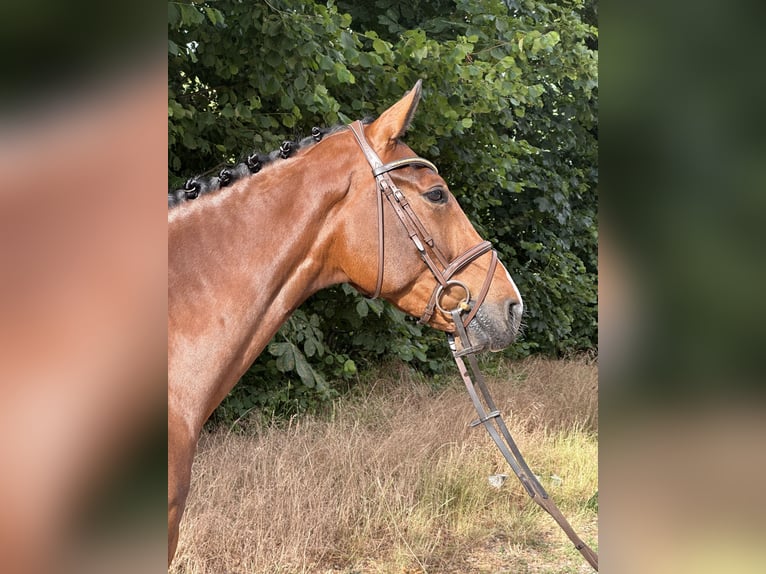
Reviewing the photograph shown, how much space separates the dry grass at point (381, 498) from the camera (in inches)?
143

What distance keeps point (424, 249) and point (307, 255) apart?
0.40 metres

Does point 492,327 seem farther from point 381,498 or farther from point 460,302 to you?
point 381,498

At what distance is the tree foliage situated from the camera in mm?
4125

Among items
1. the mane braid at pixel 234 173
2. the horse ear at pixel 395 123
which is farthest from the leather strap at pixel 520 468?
the mane braid at pixel 234 173

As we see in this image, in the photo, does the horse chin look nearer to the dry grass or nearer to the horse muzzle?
the horse muzzle

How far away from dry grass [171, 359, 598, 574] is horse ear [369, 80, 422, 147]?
7.69ft

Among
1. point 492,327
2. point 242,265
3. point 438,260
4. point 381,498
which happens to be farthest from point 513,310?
point 381,498

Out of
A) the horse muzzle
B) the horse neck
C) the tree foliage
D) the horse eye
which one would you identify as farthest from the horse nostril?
the tree foliage
